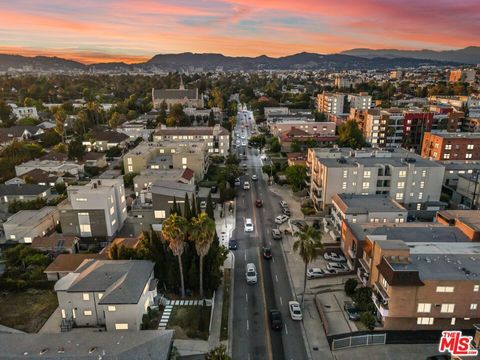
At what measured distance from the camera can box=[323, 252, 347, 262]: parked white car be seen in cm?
5278

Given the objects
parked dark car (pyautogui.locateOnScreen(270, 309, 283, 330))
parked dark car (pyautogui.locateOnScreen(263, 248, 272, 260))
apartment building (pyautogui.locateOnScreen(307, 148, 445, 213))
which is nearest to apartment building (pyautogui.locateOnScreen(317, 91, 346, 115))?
apartment building (pyautogui.locateOnScreen(307, 148, 445, 213))

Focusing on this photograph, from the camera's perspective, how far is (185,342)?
1435 inches

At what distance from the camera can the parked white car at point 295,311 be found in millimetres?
39969

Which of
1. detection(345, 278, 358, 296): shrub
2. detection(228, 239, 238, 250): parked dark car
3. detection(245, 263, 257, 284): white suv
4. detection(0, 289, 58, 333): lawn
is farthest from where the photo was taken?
detection(228, 239, 238, 250): parked dark car

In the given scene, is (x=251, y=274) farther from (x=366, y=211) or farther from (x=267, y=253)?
(x=366, y=211)

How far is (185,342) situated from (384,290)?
21.7 m

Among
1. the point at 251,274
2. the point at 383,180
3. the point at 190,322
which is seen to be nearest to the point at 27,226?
the point at 190,322

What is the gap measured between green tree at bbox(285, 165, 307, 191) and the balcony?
135 feet

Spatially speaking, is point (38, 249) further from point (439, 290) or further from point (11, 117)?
point (11, 117)

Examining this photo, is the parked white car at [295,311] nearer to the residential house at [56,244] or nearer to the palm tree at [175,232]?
the palm tree at [175,232]

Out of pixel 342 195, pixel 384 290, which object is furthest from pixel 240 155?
pixel 384 290

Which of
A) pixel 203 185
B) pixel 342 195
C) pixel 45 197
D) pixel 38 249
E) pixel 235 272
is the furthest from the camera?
pixel 203 185

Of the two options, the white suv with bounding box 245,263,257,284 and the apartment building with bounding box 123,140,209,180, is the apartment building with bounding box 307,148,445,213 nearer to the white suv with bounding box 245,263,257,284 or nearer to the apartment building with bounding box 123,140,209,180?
the white suv with bounding box 245,263,257,284

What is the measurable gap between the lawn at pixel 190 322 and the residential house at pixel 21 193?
48.3 metres
